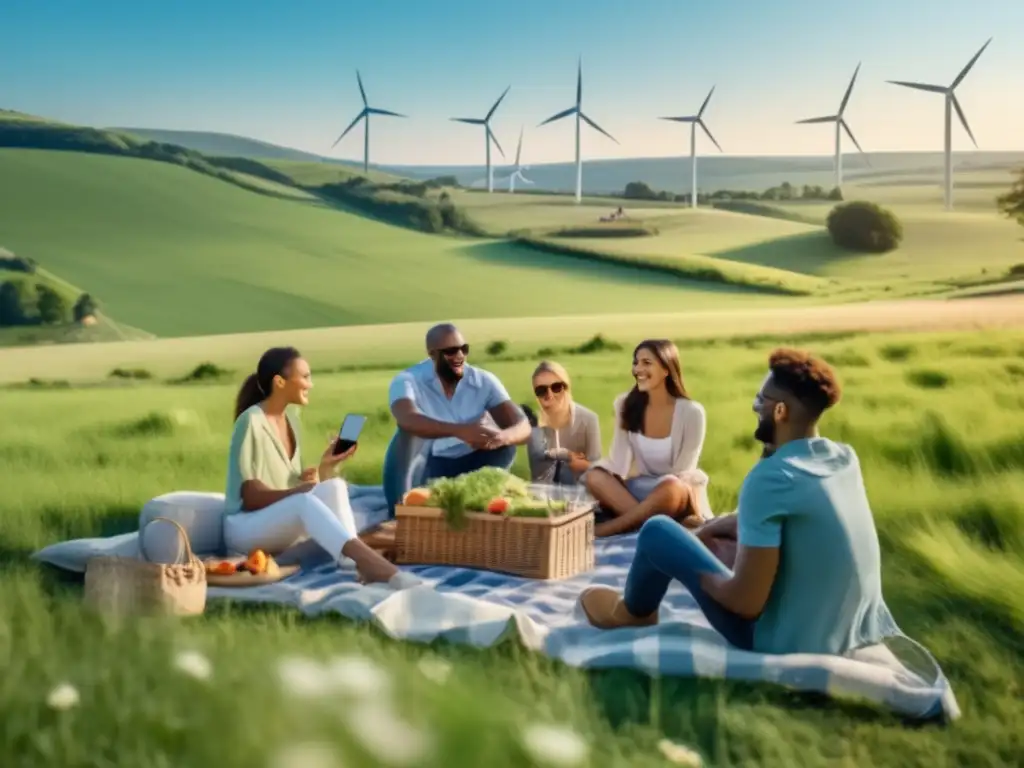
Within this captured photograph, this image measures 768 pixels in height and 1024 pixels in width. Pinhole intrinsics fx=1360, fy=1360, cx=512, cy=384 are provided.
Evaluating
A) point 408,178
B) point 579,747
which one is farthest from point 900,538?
point 408,178

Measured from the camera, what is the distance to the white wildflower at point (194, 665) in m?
2.94

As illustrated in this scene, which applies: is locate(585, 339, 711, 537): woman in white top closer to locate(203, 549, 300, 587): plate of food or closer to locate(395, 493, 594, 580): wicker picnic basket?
locate(395, 493, 594, 580): wicker picnic basket

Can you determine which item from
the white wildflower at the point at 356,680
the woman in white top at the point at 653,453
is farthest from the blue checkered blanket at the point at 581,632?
the white wildflower at the point at 356,680

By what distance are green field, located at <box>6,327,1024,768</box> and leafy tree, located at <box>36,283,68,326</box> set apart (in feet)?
1.15

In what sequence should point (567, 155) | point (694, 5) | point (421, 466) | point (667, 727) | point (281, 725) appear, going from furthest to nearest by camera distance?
point (567, 155)
point (694, 5)
point (421, 466)
point (667, 727)
point (281, 725)

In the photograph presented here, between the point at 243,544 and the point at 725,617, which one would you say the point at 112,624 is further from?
the point at 725,617

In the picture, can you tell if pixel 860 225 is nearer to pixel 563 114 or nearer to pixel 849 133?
pixel 849 133

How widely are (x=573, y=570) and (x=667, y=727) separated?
180 centimetres

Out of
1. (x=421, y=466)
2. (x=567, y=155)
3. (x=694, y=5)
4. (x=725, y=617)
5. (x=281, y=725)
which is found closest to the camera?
(x=281, y=725)

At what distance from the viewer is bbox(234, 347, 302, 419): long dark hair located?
17.1 ft

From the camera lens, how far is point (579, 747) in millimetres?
2340

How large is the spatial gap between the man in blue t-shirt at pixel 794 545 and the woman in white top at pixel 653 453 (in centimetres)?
193

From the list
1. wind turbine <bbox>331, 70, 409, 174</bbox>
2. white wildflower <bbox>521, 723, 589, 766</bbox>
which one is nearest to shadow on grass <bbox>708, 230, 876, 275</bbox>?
wind turbine <bbox>331, 70, 409, 174</bbox>

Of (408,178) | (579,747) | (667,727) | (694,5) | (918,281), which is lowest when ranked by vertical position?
(667,727)
